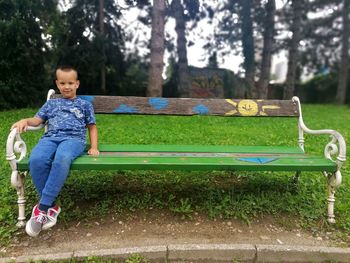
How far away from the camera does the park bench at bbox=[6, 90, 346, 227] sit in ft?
9.14

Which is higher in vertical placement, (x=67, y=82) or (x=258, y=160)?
(x=67, y=82)

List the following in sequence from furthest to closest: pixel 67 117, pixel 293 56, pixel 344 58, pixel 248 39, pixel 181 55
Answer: pixel 344 58
pixel 248 39
pixel 293 56
pixel 181 55
pixel 67 117

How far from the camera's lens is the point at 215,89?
21.1 metres

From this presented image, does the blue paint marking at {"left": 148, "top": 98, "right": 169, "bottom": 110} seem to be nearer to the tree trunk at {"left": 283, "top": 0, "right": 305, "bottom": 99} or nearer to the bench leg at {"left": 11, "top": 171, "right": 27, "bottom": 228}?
the bench leg at {"left": 11, "top": 171, "right": 27, "bottom": 228}

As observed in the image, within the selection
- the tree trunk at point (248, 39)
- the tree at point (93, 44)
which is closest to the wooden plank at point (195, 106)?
the tree at point (93, 44)

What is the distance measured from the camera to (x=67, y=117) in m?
3.23

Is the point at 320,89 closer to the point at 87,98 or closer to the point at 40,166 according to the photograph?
the point at 87,98

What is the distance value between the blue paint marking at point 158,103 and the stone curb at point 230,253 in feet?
5.16

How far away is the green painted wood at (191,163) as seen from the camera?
2.76 meters

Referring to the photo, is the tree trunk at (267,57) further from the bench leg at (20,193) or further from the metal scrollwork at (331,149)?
the bench leg at (20,193)

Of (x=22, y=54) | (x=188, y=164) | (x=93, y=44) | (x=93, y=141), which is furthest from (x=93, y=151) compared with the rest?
(x=93, y=44)

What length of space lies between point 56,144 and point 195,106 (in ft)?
4.95

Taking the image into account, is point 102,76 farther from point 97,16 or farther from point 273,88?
point 273,88

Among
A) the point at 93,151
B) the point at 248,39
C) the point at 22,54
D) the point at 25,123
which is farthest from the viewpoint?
the point at 248,39
